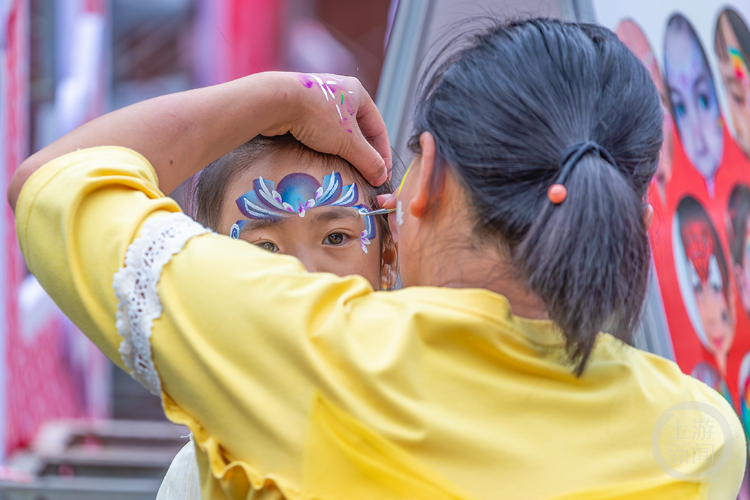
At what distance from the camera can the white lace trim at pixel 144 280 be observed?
61cm

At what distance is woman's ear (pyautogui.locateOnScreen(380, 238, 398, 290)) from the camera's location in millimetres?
1349

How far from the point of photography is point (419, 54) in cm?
196

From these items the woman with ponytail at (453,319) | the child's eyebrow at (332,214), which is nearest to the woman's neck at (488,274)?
the woman with ponytail at (453,319)

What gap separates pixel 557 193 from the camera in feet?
2.00

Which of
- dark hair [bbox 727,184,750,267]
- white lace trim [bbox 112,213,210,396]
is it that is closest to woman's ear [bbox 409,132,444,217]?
white lace trim [bbox 112,213,210,396]

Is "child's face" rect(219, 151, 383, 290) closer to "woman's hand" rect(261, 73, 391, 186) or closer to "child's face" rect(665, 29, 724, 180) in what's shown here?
"woman's hand" rect(261, 73, 391, 186)

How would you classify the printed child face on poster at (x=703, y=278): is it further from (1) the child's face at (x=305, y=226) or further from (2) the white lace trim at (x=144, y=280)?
(2) the white lace trim at (x=144, y=280)

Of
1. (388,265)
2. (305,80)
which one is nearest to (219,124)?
(305,80)

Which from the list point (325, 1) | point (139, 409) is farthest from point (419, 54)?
point (139, 409)

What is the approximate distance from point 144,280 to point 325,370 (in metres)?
0.19

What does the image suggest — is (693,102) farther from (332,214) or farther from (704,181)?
(332,214)

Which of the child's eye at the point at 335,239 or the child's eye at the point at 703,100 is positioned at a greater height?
the child's eye at the point at 703,100

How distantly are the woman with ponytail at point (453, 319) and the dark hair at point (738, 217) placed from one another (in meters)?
0.91

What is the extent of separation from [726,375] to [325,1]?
3869 mm
